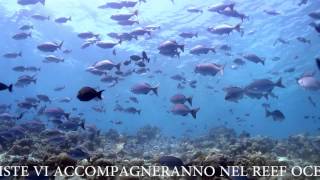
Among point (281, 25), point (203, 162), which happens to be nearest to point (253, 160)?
point (203, 162)

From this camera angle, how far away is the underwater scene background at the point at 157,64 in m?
14.3

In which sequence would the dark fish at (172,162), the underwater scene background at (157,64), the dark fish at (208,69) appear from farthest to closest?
the underwater scene background at (157,64) < the dark fish at (208,69) < the dark fish at (172,162)

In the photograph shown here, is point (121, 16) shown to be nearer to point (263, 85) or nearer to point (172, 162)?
point (263, 85)

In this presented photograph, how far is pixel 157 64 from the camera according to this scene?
46781 mm

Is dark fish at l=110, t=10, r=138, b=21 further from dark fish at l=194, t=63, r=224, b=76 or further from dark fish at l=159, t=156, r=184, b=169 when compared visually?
dark fish at l=159, t=156, r=184, b=169

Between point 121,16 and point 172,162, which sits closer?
point 172,162

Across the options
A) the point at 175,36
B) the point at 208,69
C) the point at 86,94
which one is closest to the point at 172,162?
the point at 86,94

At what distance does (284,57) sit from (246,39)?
9.30 metres

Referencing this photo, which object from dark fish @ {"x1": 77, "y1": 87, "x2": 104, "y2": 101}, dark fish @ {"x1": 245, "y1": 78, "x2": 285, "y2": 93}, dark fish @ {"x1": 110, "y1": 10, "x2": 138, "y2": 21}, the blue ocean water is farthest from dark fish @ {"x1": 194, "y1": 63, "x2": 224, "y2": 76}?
dark fish @ {"x1": 77, "y1": 87, "x2": 104, "y2": 101}

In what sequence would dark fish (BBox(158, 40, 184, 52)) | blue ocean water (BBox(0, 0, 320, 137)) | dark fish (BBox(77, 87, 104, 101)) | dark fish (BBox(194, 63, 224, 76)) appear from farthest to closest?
blue ocean water (BBox(0, 0, 320, 137)) < dark fish (BBox(194, 63, 224, 76)) < dark fish (BBox(158, 40, 184, 52)) < dark fish (BBox(77, 87, 104, 101))

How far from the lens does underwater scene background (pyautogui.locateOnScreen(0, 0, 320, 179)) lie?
1434 centimetres

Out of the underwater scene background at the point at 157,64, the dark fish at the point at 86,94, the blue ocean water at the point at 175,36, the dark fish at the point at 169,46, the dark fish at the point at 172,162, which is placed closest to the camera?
the dark fish at the point at 172,162

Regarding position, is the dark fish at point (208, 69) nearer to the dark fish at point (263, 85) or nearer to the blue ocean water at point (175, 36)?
the dark fish at point (263, 85)

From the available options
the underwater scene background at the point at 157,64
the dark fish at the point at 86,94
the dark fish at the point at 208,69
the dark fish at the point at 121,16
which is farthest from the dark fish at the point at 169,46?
the dark fish at the point at 86,94
